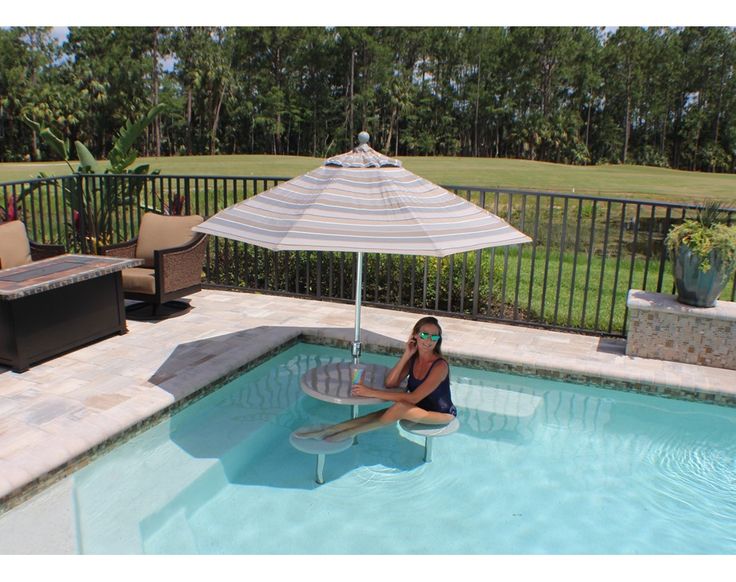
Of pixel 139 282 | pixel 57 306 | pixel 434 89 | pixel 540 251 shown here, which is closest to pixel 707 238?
pixel 139 282

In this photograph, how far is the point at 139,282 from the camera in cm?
617

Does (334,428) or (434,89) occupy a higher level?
(434,89)

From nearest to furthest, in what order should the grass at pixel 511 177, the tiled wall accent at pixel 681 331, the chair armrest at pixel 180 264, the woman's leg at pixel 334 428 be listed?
the woman's leg at pixel 334 428 < the tiled wall accent at pixel 681 331 < the chair armrest at pixel 180 264 < the grass at pixel 511 177

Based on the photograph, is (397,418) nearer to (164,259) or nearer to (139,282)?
(164,259)

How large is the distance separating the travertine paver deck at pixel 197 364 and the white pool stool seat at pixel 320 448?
3.47ft

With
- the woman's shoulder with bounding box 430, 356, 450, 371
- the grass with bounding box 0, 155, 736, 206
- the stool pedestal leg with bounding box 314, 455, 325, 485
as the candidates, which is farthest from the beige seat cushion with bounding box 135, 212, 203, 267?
the grass with bounding box 0, 155, 736, 206

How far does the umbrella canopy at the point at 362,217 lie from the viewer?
3441 mm

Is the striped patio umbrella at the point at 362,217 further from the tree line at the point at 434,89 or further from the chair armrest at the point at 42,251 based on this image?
the tree line at the point at 434,89

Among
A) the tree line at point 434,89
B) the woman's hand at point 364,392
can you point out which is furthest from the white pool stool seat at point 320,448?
the tree line at point 434,89

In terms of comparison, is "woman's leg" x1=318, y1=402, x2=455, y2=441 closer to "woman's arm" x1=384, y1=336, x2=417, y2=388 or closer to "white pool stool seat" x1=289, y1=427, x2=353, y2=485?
"white pool stool seat" x1=289, y1=427, x2=353, y2=485

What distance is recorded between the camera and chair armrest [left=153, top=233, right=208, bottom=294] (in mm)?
6070

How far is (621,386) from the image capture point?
4980 millimetres

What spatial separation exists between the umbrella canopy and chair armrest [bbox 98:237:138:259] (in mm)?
2976

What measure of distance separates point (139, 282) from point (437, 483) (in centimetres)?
373
